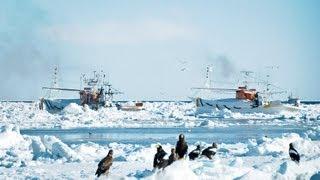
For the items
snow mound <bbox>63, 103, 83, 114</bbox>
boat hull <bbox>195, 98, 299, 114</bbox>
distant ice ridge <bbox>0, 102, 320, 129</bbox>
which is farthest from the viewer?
boat hull <bbox>195, 98, 299, 114</bbox>

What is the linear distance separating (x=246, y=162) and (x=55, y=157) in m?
5.84

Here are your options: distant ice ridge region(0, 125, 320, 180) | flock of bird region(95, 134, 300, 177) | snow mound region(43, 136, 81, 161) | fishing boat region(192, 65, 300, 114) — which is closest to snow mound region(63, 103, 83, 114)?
fishing boat region(192, 65, 300, 114)

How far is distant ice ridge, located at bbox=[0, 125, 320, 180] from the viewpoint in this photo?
11.3 meters

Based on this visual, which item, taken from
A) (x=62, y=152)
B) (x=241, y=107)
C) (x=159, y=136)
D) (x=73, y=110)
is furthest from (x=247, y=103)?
(x=62, y=152)

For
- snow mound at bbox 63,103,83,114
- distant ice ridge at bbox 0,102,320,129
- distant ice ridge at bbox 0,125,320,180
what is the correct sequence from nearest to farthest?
distant ice ridge at bbox 0,125,320,180 → distant ice ridge at bbox 0,102,320,129 → snow mound at bbox 63,103,83,114

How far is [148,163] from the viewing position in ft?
48.7

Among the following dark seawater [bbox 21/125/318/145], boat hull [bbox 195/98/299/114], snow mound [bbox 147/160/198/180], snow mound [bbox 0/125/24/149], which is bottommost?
dark seawater [bbox 21/125/318/145]

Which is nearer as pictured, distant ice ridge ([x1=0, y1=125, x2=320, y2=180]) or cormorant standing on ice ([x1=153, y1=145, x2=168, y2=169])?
distant ice ridge ([x1=0, y1=125, x2=320, y2=180])

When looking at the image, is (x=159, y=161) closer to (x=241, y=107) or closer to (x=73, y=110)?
(x=73, y=110)

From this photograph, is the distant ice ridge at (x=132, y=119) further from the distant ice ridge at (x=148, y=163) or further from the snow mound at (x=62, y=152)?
the snow mound at (x=62, y=152)

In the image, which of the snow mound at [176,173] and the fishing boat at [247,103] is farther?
the fishing boat at [247,103]

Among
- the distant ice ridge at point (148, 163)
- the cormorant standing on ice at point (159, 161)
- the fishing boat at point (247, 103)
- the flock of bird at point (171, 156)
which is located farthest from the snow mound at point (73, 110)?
the cormorant standing on ice at point (159, 161)

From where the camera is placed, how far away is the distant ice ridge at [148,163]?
1131 centimetres

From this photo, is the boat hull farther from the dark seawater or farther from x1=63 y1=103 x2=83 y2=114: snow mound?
the dark seawater
